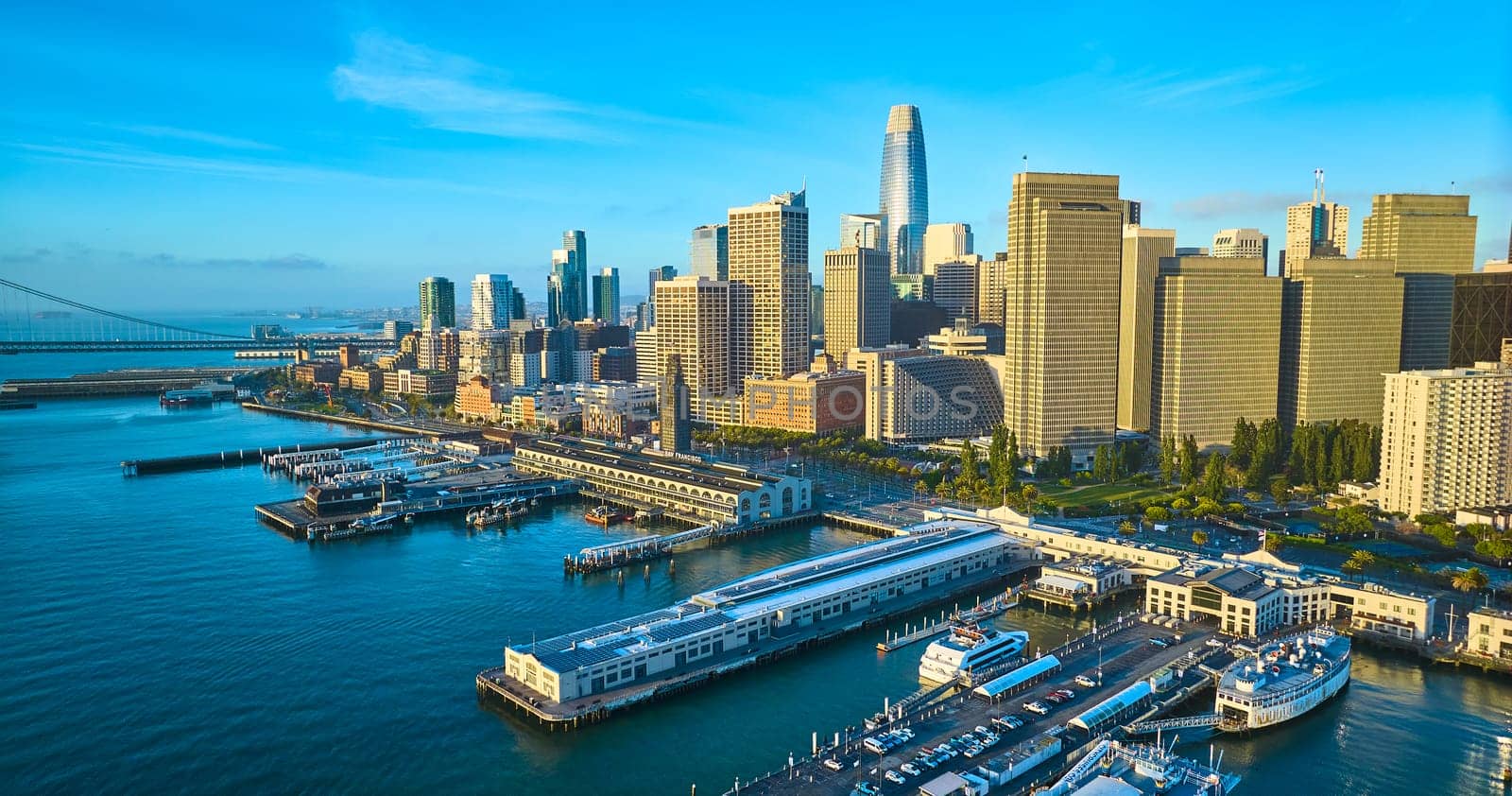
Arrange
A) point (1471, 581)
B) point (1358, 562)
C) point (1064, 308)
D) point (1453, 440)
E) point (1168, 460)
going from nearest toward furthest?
point (1471, 581), point (1358, 562), point (1453, 440), point (1168, 460), point (1064, 308)

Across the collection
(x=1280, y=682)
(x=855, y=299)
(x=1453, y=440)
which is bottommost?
(x=1280, y=682)

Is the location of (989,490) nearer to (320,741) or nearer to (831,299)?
(320,741)

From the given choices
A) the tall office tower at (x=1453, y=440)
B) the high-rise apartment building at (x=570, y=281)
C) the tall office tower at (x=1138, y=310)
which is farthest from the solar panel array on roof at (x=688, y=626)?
the high-rise apartment building at (x=570, y=281)

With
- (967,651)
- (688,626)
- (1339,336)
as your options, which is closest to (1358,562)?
(967,651)

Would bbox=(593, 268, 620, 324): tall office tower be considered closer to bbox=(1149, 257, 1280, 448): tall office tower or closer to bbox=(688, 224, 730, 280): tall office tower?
bbox=(688, 224, 730, 280): tall office tower

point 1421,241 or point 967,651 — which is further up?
point 1421,241

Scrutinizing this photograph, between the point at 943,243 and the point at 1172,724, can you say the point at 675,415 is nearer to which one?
the point at 1172,724
